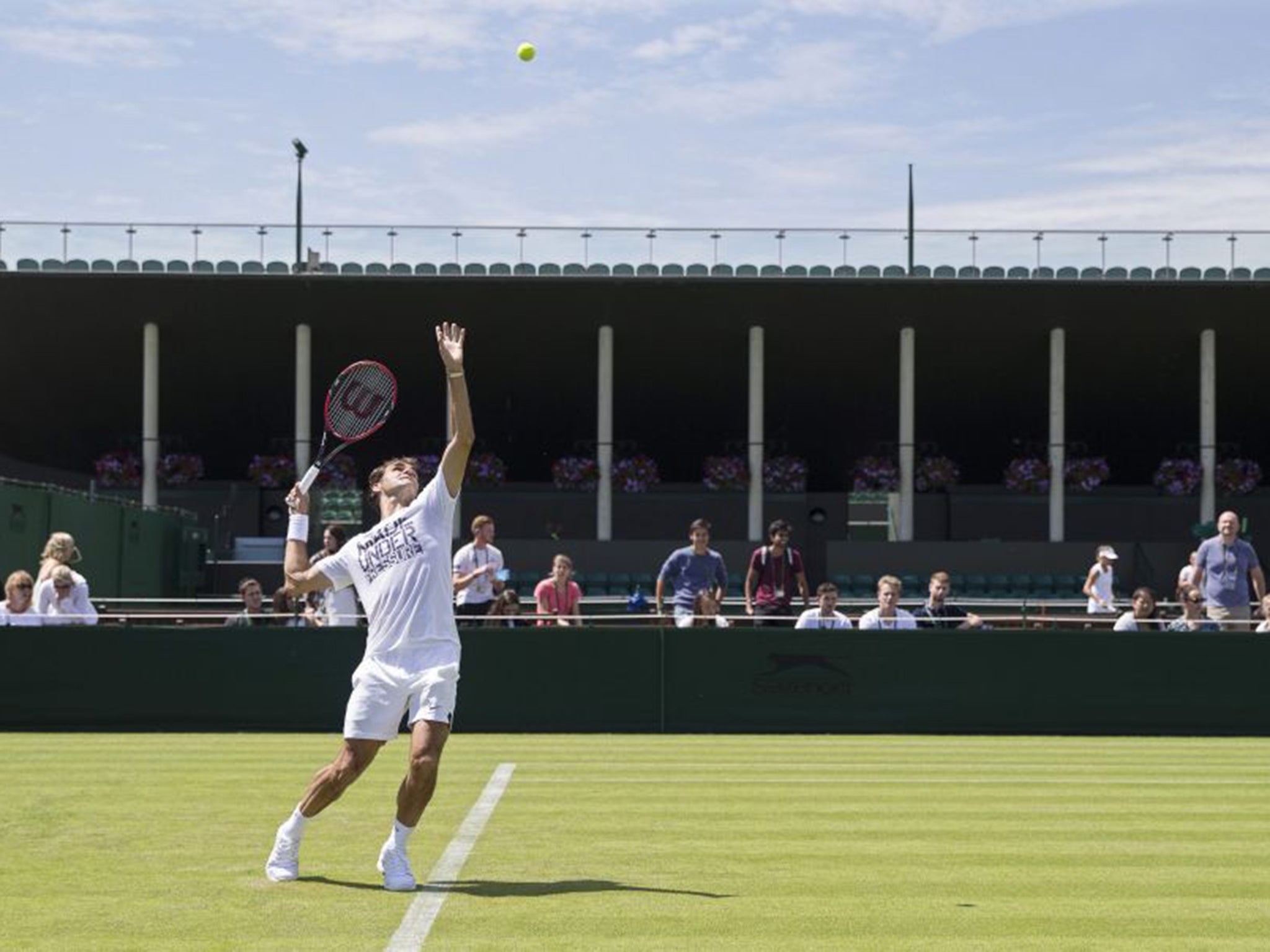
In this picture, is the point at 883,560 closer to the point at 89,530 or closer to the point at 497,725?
the point at 89,530

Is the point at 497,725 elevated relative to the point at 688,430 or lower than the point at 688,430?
lower

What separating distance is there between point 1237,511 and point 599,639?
22724mm

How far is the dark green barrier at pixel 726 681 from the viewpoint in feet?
60.3

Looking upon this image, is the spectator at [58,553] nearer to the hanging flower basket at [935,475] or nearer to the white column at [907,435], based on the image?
the white column at [907,435]

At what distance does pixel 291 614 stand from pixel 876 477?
20208 millimetres

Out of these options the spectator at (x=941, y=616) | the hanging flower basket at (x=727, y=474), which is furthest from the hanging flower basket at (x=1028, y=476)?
the spectator at (x=941, y=616)

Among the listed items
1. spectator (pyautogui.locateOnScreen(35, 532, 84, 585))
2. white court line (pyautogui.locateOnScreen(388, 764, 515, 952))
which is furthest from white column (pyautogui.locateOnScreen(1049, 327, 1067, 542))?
white court line (pyautogui.locateOnScreen(388, 764, 515, 952))

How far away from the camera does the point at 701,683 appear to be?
18500 millimetres

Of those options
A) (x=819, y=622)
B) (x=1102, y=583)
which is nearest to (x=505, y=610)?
(x=819, y=622)

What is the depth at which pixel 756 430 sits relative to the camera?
3588 centimetres

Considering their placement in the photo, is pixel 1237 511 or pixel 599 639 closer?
pixel 599 639

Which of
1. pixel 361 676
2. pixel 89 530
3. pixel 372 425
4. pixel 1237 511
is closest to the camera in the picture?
pixel 361 676

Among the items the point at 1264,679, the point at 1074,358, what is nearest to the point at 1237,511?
the point at 1074,358

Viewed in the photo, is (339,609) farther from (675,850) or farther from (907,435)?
(907,435)
